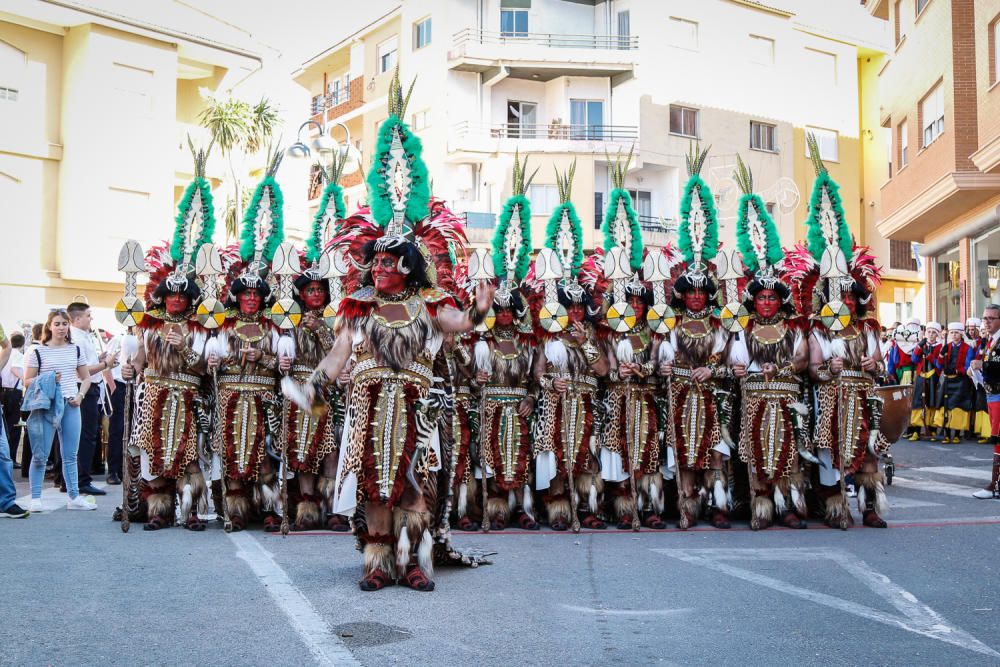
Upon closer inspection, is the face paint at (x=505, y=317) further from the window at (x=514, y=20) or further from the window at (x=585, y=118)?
the window at (x=514, y=20)

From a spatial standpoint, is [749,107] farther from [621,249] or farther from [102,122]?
[621,249]

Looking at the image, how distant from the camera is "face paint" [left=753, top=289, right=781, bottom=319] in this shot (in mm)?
8797

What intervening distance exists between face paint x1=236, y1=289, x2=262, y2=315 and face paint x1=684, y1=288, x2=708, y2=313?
12.0 feet

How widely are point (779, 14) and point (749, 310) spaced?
30044mm

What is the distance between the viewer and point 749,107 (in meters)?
35.7

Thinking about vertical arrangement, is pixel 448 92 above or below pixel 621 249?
above

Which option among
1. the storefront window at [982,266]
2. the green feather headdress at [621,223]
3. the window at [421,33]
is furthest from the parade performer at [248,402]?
the window at [421,33]

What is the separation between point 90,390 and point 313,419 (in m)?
4.34

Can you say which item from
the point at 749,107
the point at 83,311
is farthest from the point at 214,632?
the point at 749,107

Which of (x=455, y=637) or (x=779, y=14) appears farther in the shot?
(x=779, y=14)

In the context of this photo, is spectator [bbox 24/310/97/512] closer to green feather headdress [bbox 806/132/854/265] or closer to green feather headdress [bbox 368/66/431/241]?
green feather headdress [bbox 368/66/431/241]

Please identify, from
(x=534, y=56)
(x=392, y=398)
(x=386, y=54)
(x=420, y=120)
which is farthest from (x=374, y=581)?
(x=386, y=54)

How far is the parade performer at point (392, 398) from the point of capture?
6098 mm

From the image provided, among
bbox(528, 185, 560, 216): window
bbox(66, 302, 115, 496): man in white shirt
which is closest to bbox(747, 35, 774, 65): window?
bbox(528, 185, 560, 216): window
